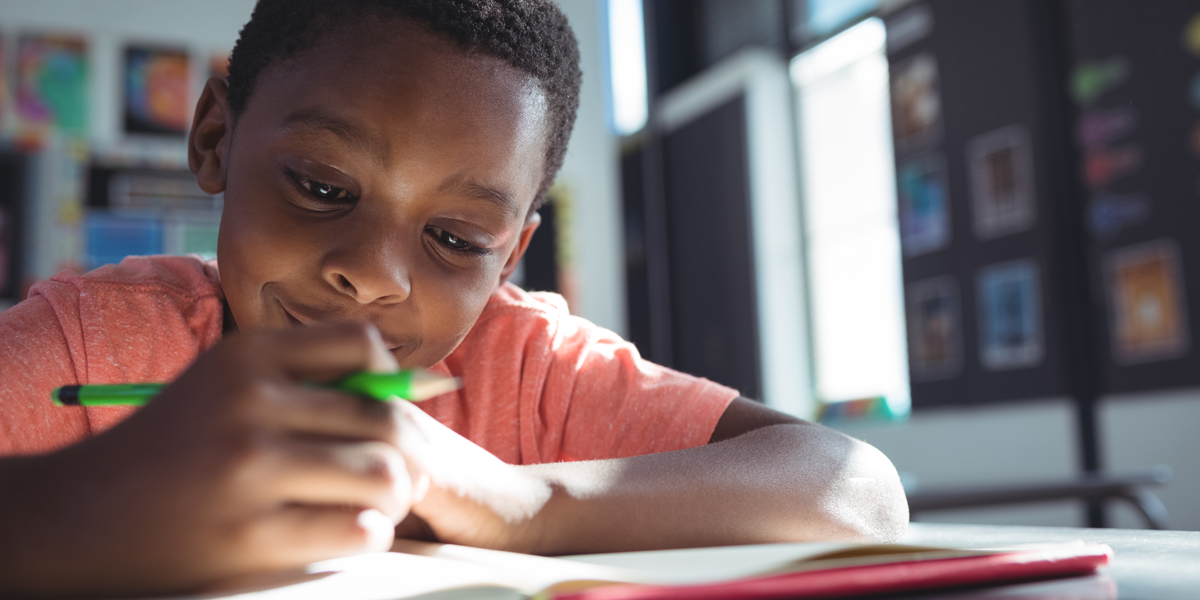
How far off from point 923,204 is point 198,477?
9.91 ft

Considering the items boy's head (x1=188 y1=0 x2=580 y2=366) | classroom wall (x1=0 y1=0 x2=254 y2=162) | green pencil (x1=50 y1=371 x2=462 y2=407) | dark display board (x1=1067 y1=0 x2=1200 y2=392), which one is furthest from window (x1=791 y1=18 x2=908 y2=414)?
green pencil (x1=50 y1=371 x2=462 y2=407)

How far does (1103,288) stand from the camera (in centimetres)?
250

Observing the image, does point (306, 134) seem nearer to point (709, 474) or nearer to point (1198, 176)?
point (709, 474)

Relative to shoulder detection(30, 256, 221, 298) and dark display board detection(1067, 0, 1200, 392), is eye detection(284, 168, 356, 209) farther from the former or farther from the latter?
dark display board detection(1067, 0, 1200, 392)

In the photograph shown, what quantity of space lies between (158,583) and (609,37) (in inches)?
168

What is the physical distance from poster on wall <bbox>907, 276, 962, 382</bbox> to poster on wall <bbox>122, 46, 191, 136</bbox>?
9.26ft

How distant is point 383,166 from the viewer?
0.61 meters

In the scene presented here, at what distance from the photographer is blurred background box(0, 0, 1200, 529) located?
2.38 m

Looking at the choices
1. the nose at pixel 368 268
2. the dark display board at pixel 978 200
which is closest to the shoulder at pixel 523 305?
the nose at pixel 368 268

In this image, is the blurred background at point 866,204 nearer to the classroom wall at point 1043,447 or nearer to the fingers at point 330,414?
the classroom wall at point 1043,447

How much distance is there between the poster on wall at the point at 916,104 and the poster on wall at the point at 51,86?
9.84ft

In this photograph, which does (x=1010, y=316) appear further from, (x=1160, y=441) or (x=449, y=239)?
(x=449, y=239)

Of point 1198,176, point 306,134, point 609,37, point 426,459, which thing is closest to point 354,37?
point 306,134

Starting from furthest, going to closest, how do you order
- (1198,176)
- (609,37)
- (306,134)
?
(609,37) < (1198,176) < (306,134)
